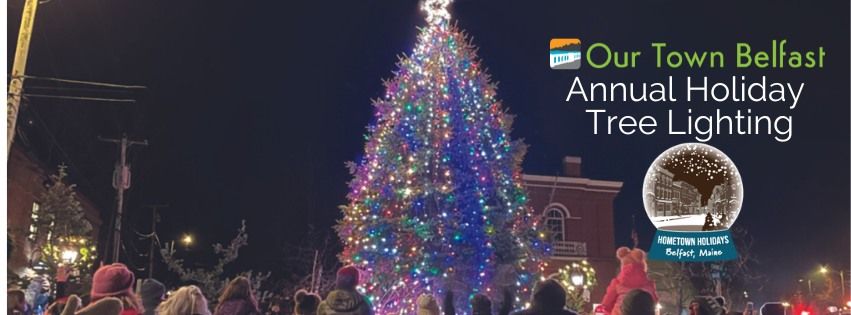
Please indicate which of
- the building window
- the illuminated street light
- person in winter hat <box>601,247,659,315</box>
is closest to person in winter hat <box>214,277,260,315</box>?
person in winter hat <box>601,247,659,315</box>

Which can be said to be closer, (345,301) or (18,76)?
(345,301)

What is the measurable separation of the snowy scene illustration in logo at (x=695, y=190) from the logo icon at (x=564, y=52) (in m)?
2.70

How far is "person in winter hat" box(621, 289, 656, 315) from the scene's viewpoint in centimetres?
519

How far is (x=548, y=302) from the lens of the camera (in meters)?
5.30

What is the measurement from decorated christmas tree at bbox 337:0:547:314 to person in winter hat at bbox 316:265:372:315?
930 centimetres

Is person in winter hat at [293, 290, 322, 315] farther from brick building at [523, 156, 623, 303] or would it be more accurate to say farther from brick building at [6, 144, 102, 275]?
brick building at [523, 156, 623, 303]

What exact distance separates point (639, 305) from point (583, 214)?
32477mm

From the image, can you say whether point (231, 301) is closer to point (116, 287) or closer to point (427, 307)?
point (116, 287)

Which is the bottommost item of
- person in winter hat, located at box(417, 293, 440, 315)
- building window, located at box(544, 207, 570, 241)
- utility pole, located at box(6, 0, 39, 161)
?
person in winter hat, located at box(417, 293, 440, 315)

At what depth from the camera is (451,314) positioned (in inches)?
323

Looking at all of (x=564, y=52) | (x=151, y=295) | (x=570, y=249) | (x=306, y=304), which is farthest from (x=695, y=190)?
(x=570, y=249)

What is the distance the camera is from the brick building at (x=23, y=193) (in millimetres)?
28141

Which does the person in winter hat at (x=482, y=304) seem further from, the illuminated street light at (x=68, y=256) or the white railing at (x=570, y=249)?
the white railing at (x=570, y=249)

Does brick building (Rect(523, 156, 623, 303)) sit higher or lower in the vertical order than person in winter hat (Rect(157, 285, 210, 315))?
higher
